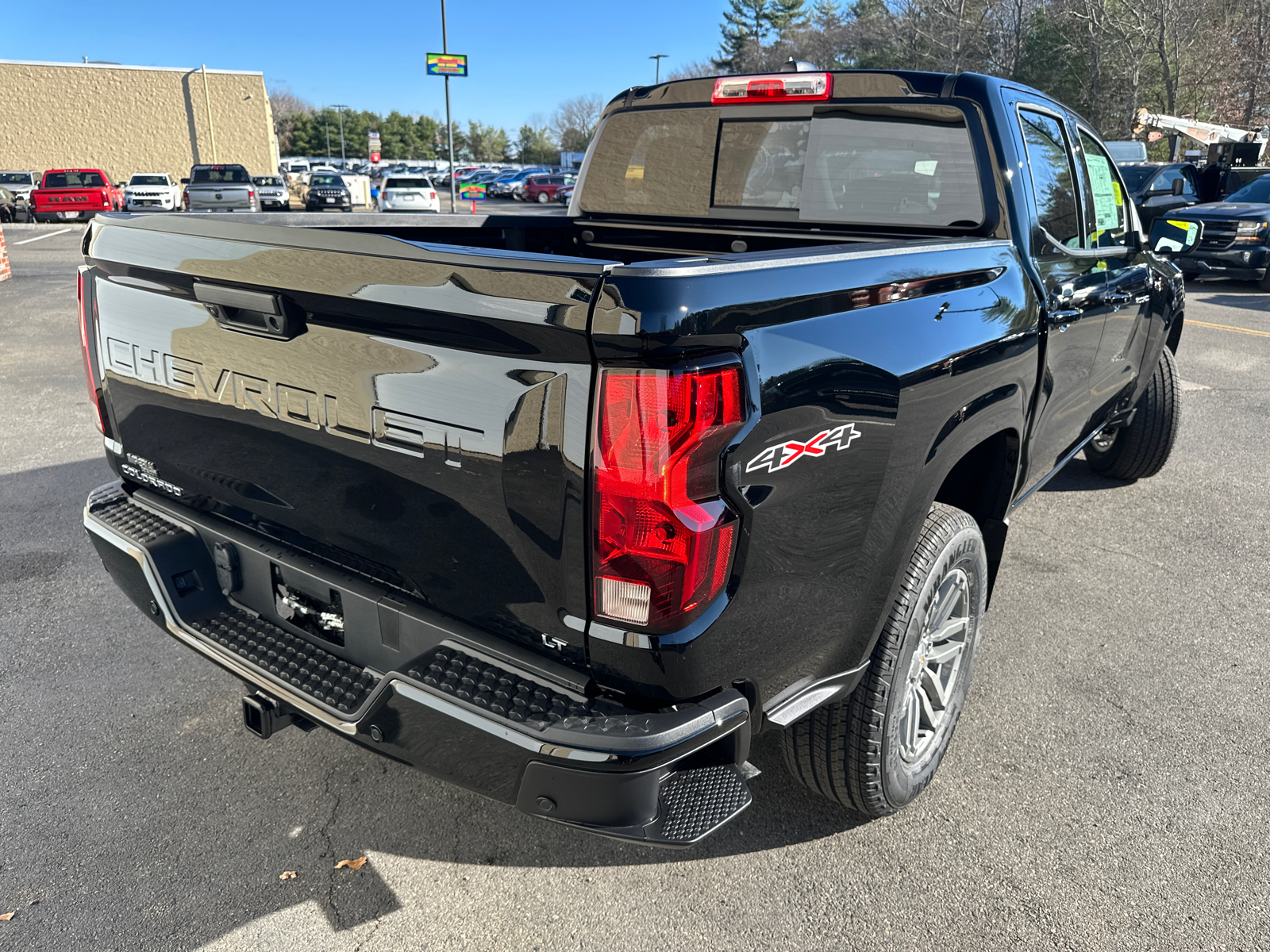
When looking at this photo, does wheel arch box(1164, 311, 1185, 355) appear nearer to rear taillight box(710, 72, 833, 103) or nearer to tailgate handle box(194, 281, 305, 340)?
rear taillight box(710, 72, 833, 103)

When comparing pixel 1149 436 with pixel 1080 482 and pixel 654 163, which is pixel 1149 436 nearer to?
pixel 1080 482

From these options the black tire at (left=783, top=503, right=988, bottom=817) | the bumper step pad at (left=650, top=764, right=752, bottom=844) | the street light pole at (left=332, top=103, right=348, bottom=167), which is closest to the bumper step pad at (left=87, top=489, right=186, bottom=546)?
the bumper step pad at (left=650, top=764, right=752, bottom=844)

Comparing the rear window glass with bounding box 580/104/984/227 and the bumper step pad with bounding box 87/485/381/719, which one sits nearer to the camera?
the bumper step pad with bounding box 87/485/381/719

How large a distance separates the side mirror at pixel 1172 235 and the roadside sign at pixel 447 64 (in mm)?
26824

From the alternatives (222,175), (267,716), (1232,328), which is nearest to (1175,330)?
(267,716)

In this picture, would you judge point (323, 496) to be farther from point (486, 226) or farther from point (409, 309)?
point (486, 226)

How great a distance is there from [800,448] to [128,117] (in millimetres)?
61080

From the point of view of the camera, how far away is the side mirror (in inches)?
175

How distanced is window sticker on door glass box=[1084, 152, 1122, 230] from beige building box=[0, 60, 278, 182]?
58459 millimetres

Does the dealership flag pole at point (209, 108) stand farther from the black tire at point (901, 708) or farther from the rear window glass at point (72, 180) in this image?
the black tire at point (901, 708)

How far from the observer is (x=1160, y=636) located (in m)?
3.77

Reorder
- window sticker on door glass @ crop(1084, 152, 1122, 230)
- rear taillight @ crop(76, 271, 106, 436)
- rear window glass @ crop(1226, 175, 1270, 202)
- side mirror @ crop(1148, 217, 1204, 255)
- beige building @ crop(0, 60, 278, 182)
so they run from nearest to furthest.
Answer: rear taillight @ crop(76, 271, 106, 436) → window sticker on door glass @ crop(1084, 152, 1122, 230) → side mirror @ crop(1148, 217, 1204, 255) → rear window glass @ crop(1226, 175, 1270, 202) → beige building @ crop(0, 60, 278, 182)


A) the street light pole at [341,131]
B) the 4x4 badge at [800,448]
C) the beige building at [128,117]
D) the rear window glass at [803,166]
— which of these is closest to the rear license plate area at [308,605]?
the 4x4 badge at [800,448]

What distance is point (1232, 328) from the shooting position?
11359 mm
